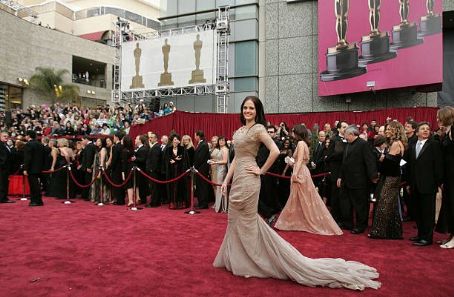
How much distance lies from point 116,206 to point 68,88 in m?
24.2

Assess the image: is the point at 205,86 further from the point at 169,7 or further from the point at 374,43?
the point at 374,43

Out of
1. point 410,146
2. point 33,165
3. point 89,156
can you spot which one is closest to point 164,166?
point 89,156

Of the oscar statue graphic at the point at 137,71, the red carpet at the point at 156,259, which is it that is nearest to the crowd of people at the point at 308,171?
the red carpet at the point at 156,259

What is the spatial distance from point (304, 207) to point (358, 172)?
101cm

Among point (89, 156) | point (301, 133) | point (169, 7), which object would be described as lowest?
point (89, 156)

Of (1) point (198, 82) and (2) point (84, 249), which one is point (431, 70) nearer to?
(1) point (198, 82)

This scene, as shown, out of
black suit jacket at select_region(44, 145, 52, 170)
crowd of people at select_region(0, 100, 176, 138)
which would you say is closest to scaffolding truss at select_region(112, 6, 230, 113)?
crowd of people at select_region(0, 100, 176, 138)

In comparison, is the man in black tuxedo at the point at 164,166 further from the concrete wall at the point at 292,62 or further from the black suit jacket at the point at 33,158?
the concrete wall at the point at 292,62

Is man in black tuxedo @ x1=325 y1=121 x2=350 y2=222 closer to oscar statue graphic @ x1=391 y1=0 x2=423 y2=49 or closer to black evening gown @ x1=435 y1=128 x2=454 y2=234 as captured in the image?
black evening gown @ x1=435 y1=128 x2=454 y2=234

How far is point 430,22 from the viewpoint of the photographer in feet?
42.5

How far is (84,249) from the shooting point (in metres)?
4.70

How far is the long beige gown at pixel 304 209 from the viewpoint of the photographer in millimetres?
5730

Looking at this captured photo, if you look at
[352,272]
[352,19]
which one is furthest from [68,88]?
[352,272]

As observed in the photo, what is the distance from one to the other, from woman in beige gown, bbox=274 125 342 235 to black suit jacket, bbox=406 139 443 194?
4.70 ft
